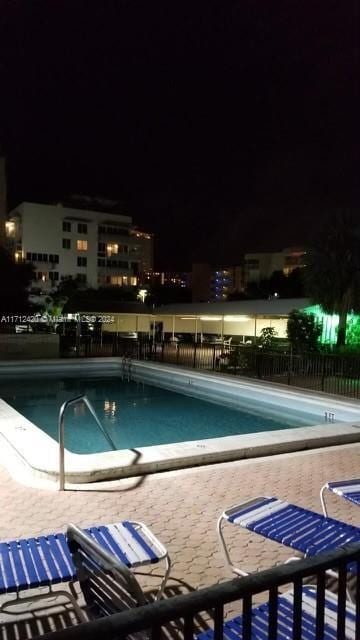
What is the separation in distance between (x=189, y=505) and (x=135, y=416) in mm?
7135

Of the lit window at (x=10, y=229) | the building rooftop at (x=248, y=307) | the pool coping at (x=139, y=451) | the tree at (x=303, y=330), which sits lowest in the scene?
the pool coping at (x=139, y=451)

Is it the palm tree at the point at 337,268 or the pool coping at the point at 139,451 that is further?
the palm tree at the point at 337,268

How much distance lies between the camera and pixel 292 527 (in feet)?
11.8

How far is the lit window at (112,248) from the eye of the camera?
75.9 m

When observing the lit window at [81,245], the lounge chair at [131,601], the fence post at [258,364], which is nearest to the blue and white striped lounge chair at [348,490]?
the lounge chair at [131,601]

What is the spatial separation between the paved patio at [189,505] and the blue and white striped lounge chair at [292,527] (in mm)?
436

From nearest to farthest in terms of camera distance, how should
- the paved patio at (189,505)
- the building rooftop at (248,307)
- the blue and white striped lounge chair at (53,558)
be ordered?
1. the blue and white striped lounge chair at (53,558)
2. the paved patio at (189,505)
3. the building rooftop at (248,307)

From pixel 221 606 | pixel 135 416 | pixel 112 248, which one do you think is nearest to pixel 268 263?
pixel 112 248

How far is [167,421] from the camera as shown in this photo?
467 inches

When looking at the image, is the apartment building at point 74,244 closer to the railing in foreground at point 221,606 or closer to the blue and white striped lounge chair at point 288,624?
the blue and white striped lounge chair at point 288,624

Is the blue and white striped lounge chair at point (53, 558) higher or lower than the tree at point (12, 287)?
lower

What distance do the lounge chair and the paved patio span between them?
80 centimetres

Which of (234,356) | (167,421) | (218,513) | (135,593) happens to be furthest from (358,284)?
(135,593)

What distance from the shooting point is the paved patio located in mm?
4035
